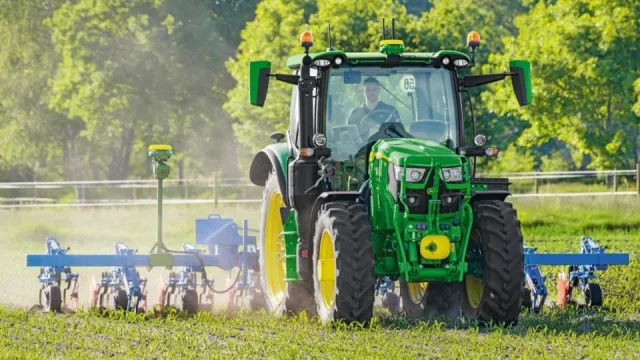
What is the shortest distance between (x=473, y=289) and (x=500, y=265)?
869mm

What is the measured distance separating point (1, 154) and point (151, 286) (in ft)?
146

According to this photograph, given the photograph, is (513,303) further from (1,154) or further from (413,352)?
(1,154)

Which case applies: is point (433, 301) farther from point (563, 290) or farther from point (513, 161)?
point (513, 161)

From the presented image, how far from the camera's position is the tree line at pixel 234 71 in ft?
122

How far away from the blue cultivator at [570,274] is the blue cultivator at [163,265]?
270 cm

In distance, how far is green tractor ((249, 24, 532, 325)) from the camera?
10875 mm

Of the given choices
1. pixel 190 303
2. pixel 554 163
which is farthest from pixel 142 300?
pixel 554 163

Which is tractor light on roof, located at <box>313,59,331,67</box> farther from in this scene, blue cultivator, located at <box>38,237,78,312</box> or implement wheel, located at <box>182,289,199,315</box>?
blue cultivator, located at <box>38,237,78,312</box>

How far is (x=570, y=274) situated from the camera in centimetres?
1368

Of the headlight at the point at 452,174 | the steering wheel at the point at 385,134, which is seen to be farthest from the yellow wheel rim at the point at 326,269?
the headlight at the point at 452,174

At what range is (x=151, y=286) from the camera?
668 inches

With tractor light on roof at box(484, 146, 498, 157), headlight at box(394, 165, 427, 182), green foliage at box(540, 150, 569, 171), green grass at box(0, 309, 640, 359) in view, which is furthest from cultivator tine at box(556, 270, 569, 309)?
green foliage at box(540, 150, 569, 171)

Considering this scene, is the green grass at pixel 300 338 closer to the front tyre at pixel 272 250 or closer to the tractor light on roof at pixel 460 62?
the front tyre at pixel 272 250

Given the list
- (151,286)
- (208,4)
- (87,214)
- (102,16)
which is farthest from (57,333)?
(208,4)
